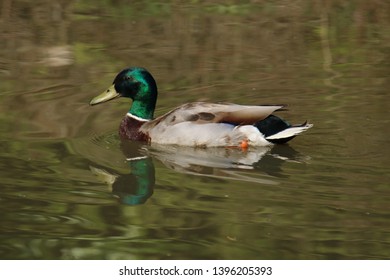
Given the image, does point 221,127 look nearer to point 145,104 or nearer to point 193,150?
point 193,150

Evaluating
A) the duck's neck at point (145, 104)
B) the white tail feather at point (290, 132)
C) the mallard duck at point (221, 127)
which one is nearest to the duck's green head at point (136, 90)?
the duck's neck at point (145, 104)

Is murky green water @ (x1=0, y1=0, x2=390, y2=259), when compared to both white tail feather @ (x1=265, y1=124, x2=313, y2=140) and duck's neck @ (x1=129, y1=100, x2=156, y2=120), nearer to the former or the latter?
white tail feather @ (x1=265, y1=124, x2=313, y2=140)

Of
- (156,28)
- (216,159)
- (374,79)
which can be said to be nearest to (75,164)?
(216,159)

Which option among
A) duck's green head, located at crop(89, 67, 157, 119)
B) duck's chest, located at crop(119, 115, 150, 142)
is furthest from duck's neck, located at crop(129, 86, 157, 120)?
duck's chest, located at crop(119, 115, 150, 142)

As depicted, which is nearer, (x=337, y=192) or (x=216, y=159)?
(x=337, y=192)

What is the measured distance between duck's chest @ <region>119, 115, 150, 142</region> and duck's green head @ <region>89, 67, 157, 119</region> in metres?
0.25

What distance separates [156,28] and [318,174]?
659 cm

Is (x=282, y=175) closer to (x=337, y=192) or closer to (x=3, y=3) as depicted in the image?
(x=337, y=192)

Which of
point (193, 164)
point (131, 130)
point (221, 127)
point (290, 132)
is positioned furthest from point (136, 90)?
point (290, 132)

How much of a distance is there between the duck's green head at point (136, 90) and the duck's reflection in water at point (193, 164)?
57cm

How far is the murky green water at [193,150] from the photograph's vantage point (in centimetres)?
788

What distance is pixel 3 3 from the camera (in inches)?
655

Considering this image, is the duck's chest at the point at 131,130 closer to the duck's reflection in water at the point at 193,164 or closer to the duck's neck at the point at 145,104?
the duck's reflection in water at the point at 193,164

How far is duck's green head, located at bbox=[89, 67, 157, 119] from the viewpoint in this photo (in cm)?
1119
